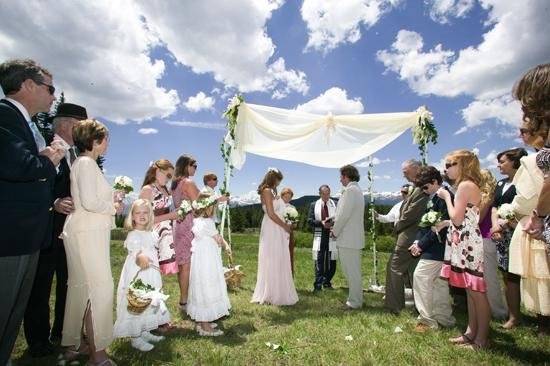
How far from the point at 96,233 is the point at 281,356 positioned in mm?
2567

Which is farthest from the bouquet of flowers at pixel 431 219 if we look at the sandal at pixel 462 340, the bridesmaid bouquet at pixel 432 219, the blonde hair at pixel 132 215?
the blonde hair at pixel 132 215

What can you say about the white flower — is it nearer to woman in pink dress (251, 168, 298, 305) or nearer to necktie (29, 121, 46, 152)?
woman in pink dress (251, 168, 298, 305)

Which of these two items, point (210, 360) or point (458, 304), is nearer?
point (210, 360)

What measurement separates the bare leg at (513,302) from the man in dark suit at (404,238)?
146 centimetres

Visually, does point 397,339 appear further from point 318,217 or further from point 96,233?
point 318,217

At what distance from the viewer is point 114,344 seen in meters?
4.62

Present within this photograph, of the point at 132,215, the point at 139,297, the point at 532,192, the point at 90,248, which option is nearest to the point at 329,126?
the point at 132,215

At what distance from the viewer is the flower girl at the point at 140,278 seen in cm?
433

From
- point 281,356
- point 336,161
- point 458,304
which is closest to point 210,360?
point 281,356

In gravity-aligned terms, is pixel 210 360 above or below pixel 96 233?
below

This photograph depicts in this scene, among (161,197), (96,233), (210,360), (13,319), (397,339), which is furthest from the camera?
(161,197)

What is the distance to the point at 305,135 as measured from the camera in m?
7.66

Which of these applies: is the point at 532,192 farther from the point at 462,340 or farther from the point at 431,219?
the point at 462,340

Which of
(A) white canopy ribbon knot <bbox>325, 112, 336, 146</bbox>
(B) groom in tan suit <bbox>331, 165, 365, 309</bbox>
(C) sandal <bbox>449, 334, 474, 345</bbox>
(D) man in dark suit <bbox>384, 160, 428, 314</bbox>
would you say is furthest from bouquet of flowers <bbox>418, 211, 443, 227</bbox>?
(A) white canopy ribbon knot <bbox>325, 112, 336, 146</bbox>
